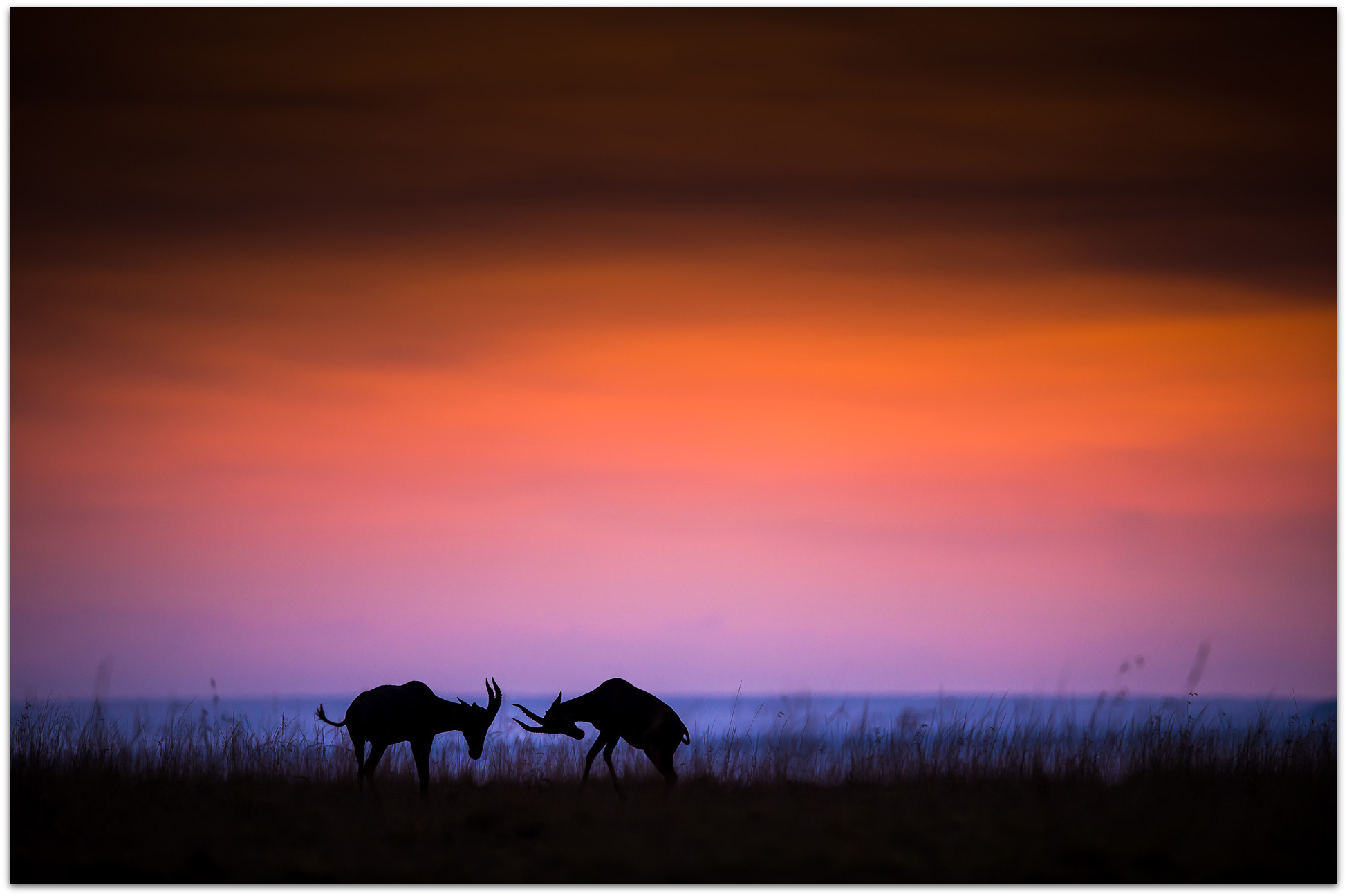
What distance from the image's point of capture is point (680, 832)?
8492 mm

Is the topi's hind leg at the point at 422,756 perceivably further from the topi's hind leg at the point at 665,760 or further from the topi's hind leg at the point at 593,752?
the topi's hind leg at the point at 665,760

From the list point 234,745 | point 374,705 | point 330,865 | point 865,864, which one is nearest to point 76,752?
point 234,745

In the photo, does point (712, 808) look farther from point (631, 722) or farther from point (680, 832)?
point (631, 722)

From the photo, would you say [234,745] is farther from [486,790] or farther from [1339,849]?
[1339,849]

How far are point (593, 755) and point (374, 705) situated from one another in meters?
1.87

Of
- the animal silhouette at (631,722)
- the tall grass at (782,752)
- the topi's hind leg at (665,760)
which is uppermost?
the animal silhouette at (631,722)

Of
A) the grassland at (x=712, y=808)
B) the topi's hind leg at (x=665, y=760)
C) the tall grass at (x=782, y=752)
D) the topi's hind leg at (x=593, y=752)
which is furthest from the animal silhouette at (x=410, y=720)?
the topi's hind leg at (x=665, y=760)

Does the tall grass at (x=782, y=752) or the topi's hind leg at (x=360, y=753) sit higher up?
the topi's hind leg at (x=360, y=753)

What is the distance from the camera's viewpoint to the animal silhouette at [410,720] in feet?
32.0

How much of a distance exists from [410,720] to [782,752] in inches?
148

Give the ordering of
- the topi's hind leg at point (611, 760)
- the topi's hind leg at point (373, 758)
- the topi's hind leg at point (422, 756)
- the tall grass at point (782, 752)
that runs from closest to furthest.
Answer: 1. the topi's hind leg at point (611, 760)
2. the topi's hind leg at point (373, 758)
3. the topi's hind leg at point (422, 756)
4. the tall grass at point (782, 752)

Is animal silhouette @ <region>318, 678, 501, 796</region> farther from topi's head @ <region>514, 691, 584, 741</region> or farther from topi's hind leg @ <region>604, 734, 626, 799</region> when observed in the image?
topi's hind leg @ <region>604, 734, 626, 799</region>

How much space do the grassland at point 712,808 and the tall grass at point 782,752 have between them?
1.1 inches

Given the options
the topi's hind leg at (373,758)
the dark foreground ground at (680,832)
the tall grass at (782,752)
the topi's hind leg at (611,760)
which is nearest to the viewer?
the dark foreground ground at (680,832)
